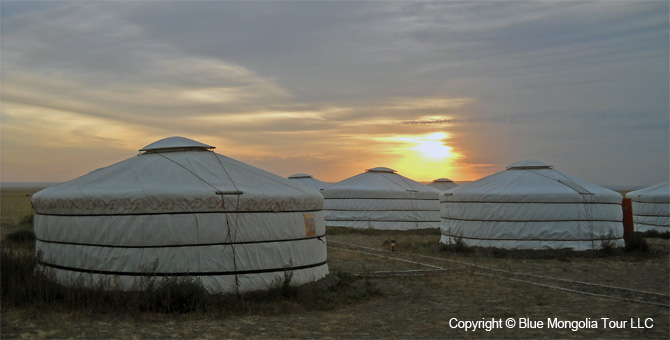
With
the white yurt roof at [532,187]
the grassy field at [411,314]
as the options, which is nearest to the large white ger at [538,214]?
the white yurt roof at [532,187]

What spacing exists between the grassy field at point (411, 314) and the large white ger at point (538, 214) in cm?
246

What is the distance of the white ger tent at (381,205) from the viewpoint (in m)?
21.0

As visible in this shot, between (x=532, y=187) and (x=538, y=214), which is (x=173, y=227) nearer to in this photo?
(x=538, y=214)

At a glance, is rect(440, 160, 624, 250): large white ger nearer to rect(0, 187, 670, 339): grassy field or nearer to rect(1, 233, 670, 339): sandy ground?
rect(0, 187, 670, 339): grassy field

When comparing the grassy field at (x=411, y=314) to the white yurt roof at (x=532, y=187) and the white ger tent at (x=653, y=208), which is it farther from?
the white ger tent at (x=653, y=208)

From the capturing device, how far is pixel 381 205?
829 inches

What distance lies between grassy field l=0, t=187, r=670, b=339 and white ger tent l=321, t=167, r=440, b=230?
32.6 ft

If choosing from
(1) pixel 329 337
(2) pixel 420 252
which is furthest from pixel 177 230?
(2) pixel 420 252

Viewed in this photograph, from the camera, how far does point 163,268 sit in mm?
7395

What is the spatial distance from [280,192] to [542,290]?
4168 millimetres

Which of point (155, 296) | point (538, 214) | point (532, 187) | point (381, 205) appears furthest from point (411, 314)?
point (381, 205)

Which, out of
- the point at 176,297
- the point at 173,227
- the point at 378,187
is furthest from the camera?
the point at 378,187

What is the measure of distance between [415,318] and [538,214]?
→ 747 cm

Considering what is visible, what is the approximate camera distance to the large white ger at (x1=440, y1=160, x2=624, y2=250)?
13445mm
